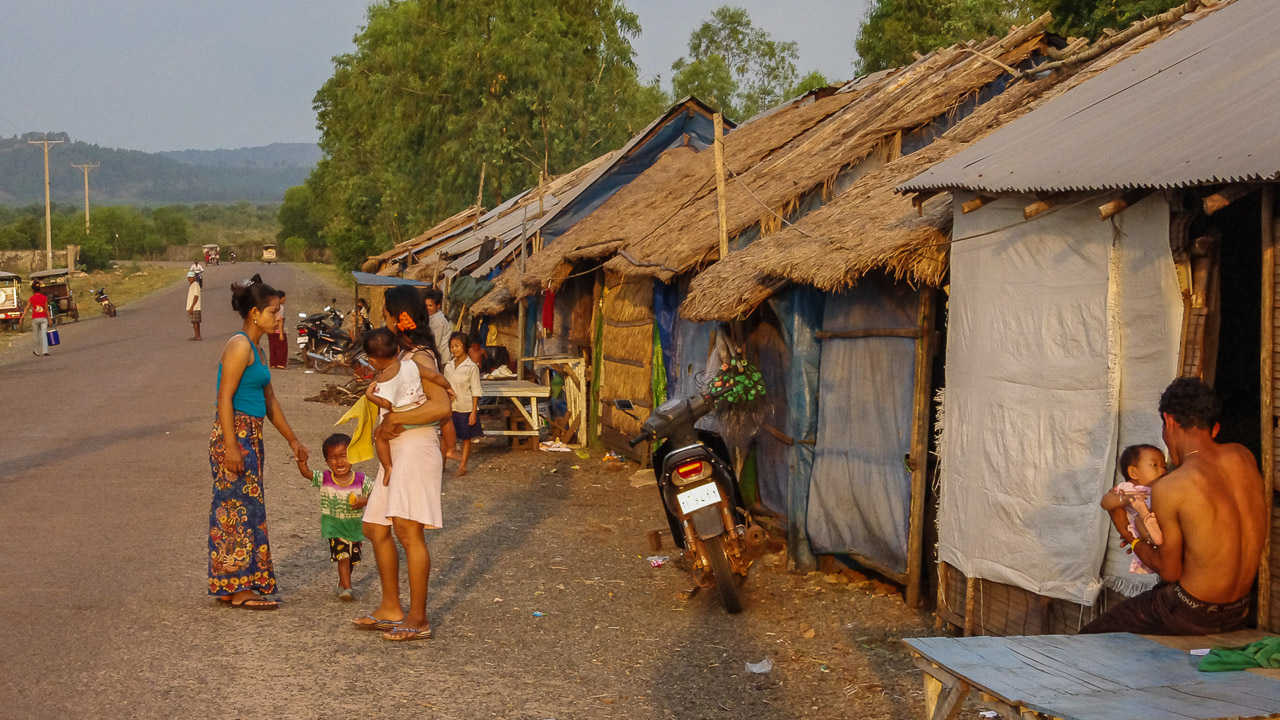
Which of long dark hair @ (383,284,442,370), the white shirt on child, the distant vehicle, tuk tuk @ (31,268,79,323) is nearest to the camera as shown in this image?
the white shirt on child

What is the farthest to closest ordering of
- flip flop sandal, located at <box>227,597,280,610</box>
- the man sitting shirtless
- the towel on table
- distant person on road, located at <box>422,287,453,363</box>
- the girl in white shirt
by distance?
distant person on road, located at <box>422,287,453,363</box>, the girl in white shirt, flip flop sandal, located at <box>227,597,280,610</box>, the man sitting shirtless, the towel on table

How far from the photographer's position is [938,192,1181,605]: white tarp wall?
5051 millimetres

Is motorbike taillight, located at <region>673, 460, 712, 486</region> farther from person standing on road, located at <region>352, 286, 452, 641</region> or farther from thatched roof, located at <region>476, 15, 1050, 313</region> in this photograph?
thatched roof, located at <region>476, 15, 1050, 313</region>

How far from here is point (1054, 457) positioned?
5.46 meters

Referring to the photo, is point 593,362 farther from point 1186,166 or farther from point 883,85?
point 1186,166

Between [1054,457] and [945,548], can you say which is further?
[945,548]

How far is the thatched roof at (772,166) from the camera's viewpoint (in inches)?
388

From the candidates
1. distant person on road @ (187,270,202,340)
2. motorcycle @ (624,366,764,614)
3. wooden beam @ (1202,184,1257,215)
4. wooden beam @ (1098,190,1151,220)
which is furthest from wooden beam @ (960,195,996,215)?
distant person on road @ (187,270,202,340)

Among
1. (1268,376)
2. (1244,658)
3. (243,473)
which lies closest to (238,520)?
(243,473)

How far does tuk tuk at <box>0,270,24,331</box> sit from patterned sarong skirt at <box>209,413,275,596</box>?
89.7ft

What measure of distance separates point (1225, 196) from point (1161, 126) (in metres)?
0.79

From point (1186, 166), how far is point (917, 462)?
2891 mm

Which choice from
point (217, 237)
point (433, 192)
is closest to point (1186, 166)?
point (433, 192)

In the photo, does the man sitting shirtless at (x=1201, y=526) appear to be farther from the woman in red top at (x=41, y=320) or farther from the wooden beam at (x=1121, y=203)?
the woman in red top at (x=41, y=320)
